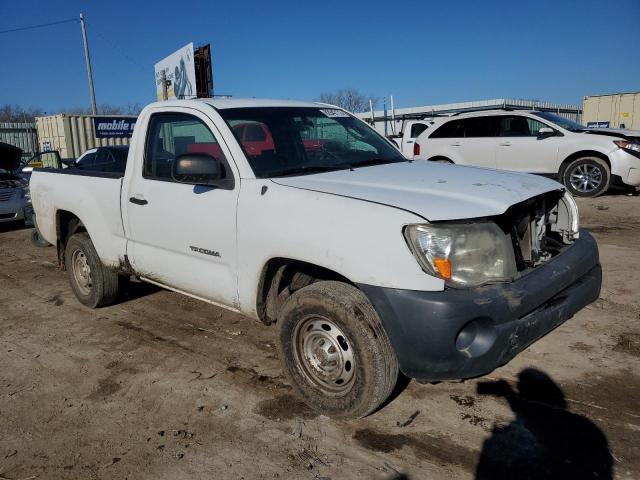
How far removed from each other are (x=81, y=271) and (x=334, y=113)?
2936 mm

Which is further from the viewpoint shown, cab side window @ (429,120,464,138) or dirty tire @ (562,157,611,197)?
cab side window @ (429,120,464,138)

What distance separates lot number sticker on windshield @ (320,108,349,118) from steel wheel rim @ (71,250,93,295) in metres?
2.72

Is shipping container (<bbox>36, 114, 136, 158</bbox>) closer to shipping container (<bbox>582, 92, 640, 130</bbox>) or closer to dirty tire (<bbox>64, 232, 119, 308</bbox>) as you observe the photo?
dirty tire (<bbox>64, 232, 119, 308</bbox>)

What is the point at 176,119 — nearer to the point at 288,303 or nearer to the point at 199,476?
the point at 288,303

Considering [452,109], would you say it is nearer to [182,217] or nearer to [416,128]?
[416,128]

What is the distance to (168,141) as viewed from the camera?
13.8ft

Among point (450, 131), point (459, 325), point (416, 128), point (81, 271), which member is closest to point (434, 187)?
point (459, 325)

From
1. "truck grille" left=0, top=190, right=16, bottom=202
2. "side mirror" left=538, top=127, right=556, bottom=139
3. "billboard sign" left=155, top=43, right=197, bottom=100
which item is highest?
"billboard sign" left=155, top=43, right=197, bottom=100

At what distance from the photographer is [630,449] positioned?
2637 millimetres

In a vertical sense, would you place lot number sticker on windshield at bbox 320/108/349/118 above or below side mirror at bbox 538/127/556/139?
above

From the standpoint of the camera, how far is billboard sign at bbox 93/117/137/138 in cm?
2436

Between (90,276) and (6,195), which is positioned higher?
(6,195)

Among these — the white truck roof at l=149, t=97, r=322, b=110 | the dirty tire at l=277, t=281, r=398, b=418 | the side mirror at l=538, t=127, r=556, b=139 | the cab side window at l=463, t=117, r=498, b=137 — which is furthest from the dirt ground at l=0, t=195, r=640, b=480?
the cab side window at l=463, t=117, r=498, b=137

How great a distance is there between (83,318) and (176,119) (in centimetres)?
219
